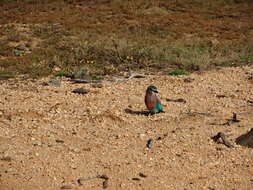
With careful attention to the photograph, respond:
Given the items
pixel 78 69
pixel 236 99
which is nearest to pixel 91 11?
pixel 78 69

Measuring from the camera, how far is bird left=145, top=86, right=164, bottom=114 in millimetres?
6156

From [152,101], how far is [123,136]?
93 cm

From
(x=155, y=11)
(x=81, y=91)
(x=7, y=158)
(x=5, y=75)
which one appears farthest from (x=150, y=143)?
(x=155, y=11)

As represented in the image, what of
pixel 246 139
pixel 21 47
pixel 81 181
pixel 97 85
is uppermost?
pixel 246 139

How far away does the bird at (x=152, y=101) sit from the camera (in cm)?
616

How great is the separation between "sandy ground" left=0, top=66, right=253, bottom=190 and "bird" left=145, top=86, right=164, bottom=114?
12 cm

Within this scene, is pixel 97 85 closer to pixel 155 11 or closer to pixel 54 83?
pixel 54 83

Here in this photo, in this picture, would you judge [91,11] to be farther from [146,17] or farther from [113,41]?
[113,41]

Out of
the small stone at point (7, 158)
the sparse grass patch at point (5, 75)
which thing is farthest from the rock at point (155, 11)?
the small stone at point (7, 158)

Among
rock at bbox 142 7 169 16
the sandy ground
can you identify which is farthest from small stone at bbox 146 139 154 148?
rock at bbox 142 7 169 16

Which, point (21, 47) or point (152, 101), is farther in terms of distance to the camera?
point (21, 47)

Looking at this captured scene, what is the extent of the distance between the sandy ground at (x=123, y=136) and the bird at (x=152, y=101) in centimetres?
12

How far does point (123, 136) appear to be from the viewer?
550 cm

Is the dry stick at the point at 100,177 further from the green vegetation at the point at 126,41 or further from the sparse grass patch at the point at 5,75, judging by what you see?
the sparse grass patch at the point at 5,75
